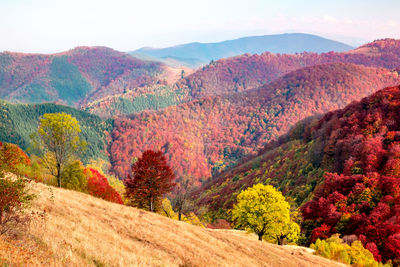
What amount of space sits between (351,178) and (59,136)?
5329 centimetres

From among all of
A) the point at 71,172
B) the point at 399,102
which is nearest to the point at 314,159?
the point at 399,102

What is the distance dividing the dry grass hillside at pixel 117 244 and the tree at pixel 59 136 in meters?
9.90

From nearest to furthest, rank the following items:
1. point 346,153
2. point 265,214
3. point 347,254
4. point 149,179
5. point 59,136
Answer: point 347,254
point 59,136
point 265,214
point 149,179
point 346,153

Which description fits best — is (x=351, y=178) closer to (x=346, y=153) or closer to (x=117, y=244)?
(x=346, y=153)

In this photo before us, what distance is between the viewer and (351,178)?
2286 inches

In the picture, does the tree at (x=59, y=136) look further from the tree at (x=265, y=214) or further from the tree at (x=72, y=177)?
the tree at (x=265, y=214)

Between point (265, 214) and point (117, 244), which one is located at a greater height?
point (117, 244)

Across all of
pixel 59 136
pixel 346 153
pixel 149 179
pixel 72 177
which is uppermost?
pixel 59 136

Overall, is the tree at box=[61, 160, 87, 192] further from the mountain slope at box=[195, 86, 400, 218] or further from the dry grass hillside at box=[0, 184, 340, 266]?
the mountain slope at box=[195, 86, 400, 218]

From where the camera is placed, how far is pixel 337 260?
3350 cm

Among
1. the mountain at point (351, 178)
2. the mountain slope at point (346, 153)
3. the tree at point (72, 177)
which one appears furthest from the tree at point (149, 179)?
the mountain slope at point (346, 153)

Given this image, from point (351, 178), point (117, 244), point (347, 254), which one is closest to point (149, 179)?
point (117, 244)

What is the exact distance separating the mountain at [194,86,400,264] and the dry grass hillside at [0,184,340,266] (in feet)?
66.4

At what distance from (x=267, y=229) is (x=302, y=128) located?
4345 inches
